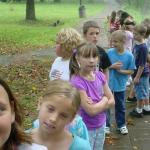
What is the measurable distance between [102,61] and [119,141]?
5.38 feet

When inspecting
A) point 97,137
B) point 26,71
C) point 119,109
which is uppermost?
point 97,137

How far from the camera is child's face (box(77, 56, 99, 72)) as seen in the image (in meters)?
3.73

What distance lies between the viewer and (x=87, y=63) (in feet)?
12.3

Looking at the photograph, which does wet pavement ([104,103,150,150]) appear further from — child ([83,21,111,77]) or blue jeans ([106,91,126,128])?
child ([83,21,111,77])

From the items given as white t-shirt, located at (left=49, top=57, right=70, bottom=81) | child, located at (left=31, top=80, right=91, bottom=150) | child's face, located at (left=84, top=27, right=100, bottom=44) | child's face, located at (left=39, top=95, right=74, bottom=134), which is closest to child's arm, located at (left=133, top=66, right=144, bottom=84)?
child's face, located at (left=84, top=27, right=100, bottom=44)

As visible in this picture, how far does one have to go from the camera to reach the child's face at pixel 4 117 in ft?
5.34

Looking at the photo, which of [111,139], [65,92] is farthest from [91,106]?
[111,139]

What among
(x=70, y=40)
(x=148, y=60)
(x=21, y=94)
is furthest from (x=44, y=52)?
(x=70, y=40)

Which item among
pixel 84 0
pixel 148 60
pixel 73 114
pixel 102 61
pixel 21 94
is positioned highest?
pixel 73 114

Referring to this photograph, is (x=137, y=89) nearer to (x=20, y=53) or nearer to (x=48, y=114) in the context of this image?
(x=48, y=114)

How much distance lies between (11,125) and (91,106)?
1897mm

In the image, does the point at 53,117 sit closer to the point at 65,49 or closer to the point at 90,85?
the point at 90,85

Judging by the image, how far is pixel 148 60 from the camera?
7.23 metres

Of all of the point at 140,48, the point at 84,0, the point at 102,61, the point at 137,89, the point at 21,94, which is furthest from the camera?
the point at 84,0
